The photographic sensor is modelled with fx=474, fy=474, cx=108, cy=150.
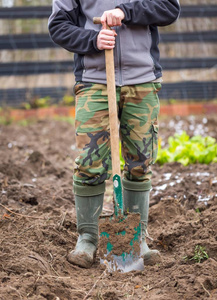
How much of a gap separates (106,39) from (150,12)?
0.32 meters

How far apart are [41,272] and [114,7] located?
4.96 ft

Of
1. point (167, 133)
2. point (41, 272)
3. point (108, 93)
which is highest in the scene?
point (108, 93)

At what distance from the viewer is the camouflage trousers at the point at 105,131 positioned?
2699 mm

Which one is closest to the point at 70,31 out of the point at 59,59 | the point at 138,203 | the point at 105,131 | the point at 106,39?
the point at 106,39

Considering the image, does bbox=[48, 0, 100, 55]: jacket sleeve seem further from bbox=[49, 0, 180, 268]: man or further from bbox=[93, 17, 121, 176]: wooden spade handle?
bbox=[93, 17, 121, 176]: wooden spade handle

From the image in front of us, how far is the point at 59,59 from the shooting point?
8.50 m

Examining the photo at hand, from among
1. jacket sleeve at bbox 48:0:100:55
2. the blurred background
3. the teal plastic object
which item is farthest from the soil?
the blurred background

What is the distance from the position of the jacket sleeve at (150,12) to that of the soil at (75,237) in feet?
4.18

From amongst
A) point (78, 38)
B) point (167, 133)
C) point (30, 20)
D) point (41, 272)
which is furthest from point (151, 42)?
point (30, 20)

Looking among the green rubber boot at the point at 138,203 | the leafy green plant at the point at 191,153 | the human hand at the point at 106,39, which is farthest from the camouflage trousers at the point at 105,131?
the leafy green plant at the point at 191,153

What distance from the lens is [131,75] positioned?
2697 mm

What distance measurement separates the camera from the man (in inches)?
105

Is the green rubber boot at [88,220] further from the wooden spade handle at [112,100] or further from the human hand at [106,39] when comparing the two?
the human hand at [106,39]

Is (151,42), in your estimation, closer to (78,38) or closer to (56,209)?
(78,38)
